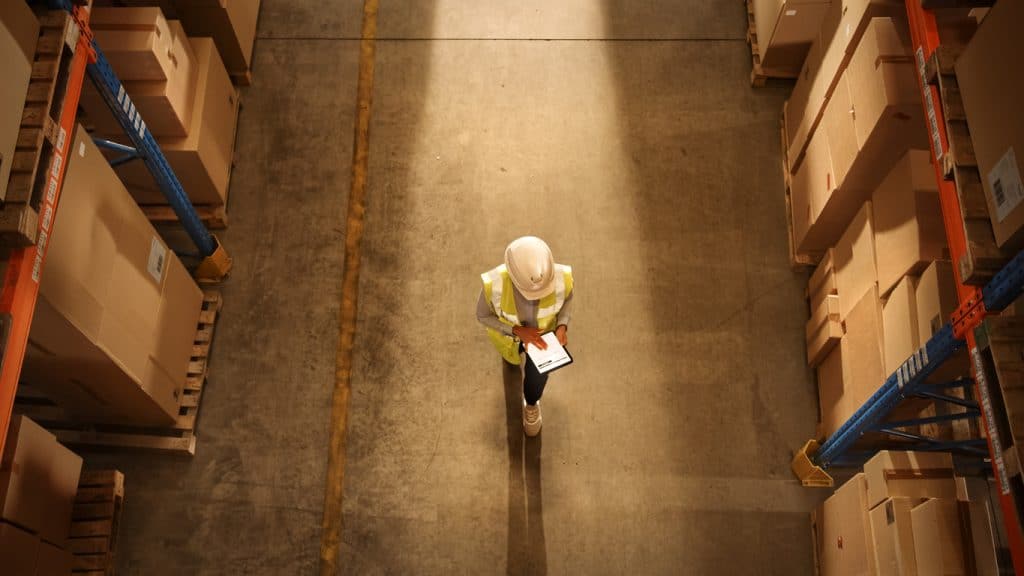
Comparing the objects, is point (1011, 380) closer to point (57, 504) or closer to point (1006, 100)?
point (1006, 100)

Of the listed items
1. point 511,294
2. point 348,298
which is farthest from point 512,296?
point 348,298

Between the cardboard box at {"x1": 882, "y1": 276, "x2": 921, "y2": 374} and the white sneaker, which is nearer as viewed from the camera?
the cardboard box at {"x1": 882, "y1": 276, "x2": 921, "y2": 374}

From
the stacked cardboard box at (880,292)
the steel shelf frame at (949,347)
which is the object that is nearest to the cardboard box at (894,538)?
the steel shelf frame at (949,347)

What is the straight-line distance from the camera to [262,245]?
279 inches

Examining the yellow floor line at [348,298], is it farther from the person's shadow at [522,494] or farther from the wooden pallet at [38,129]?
the wooden pallet at [38,129]

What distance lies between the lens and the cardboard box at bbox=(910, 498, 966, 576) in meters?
4.46

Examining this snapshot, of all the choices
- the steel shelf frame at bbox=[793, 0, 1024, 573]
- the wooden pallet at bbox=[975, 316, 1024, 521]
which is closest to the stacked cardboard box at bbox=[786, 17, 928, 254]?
the steel shelf frame at bbox=[793, 0, 1024, 573]

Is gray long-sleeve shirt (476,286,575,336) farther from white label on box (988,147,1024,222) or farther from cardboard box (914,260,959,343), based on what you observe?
white label on box (988,147,1024,222)

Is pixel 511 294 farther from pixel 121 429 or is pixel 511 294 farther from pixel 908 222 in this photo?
pixel 121 429

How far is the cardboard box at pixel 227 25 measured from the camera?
699cm

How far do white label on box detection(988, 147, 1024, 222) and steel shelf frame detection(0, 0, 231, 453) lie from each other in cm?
470

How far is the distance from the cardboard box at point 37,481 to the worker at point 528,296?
281 cm

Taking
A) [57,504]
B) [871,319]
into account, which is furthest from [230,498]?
[871,319]

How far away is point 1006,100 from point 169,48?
17.4ft
